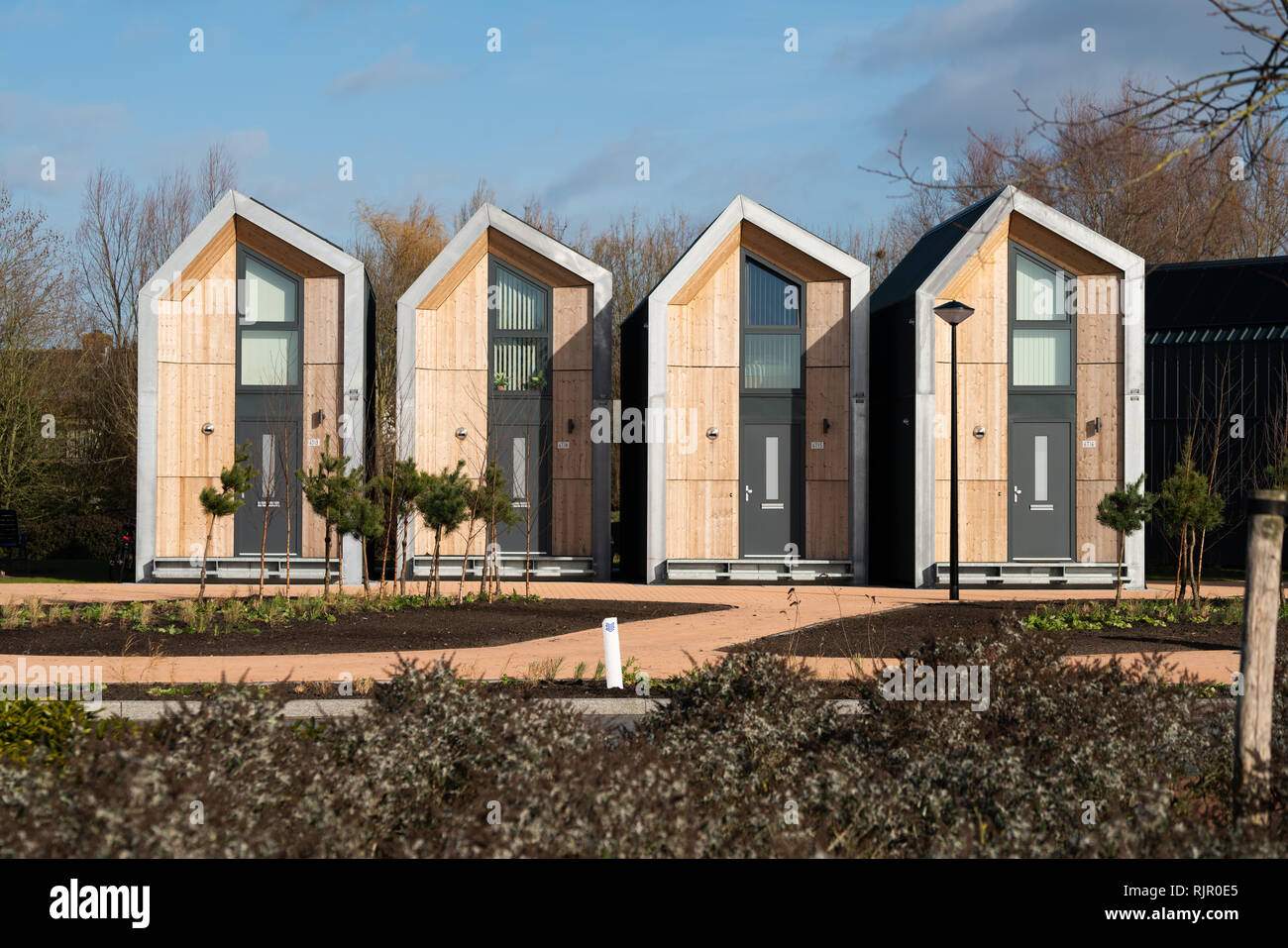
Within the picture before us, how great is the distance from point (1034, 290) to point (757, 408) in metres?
6.21

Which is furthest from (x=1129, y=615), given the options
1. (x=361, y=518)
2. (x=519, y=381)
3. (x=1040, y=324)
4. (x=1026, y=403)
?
(x=519, y=381)

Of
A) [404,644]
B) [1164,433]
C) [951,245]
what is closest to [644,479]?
[951,245]

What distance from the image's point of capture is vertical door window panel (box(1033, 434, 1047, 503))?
74.5 feet

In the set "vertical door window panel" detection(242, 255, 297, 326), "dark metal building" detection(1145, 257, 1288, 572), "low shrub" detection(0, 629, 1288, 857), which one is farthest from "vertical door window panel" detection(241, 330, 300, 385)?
"dark metal building" detection(1145, 257, 1288, 572)

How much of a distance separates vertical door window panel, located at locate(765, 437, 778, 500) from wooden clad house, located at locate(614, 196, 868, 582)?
2cm

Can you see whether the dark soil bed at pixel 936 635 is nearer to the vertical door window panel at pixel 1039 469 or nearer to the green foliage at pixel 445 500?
the green foliage at pixel 445 500

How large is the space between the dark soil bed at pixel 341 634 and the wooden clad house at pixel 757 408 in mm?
5716

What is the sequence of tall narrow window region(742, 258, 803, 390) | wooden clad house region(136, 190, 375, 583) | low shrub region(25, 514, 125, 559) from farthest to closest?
1. low shrub region(25, 514, 125, 559)
2. tall narrow window region(742, 258, 803, 390)
3. wooden clad house region(136, 190, 375, 583)

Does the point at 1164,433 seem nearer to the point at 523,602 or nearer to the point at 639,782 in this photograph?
the point at 523,602

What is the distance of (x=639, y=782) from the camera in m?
4.89

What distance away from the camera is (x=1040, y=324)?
75.3 feet

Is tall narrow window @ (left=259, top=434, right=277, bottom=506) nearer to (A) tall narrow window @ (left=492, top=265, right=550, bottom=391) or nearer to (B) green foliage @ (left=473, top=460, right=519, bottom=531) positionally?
(A) tall narrow window @ (left=492, top=265, right=550, bottom=391)

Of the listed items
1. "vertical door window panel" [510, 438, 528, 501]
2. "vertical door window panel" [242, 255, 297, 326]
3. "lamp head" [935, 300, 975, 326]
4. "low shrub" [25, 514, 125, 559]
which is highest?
"vertical door window panel" [242, 255, 297, 326]
